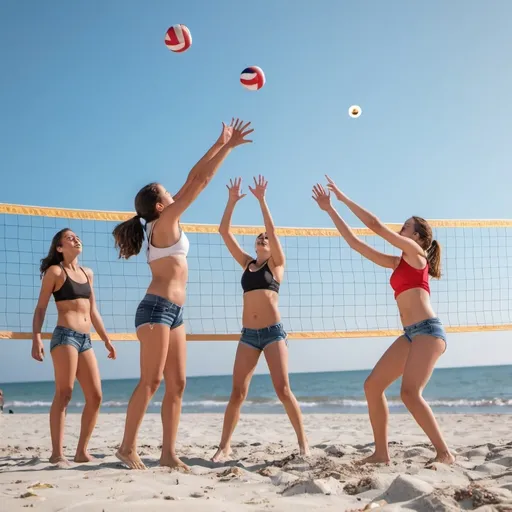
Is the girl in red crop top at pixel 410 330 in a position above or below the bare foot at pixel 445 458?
above

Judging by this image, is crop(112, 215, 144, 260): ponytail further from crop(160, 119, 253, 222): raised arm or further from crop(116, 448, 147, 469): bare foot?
crop(116, 448, 147, 469): bare foot

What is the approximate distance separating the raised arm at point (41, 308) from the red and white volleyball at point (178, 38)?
7.04 ft

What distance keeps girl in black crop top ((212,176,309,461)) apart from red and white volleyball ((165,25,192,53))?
4.81 ft

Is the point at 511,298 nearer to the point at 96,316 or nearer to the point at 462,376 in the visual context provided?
the point at 96,316

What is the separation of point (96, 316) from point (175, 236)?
3.83 feet

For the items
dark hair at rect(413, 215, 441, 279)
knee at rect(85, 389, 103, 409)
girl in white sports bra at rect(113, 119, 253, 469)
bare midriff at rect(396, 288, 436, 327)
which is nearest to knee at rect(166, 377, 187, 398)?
girl in white sports bra at rect(113, 119, 253, 469)

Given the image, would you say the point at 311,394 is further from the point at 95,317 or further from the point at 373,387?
the point at 373,387

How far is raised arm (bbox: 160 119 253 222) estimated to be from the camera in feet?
11.1

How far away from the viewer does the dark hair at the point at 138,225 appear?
140 inches

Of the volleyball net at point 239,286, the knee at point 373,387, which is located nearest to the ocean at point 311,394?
the volleyball net at point 239,286

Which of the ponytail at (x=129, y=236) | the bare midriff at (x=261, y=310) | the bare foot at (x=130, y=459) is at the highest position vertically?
the ponytail at (x=129, y=236)

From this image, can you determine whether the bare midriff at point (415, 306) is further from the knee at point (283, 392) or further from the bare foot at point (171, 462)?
the bare foot at point (171, 462)

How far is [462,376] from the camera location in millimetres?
32469

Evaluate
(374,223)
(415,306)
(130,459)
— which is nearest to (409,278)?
(415,306)
